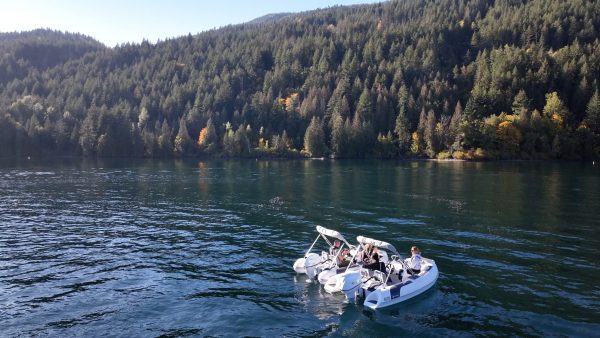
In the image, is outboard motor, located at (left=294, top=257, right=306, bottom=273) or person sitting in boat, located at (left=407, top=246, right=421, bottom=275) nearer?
person sitting in boat, located at (left=407, top=246, right=421, bottom=275)

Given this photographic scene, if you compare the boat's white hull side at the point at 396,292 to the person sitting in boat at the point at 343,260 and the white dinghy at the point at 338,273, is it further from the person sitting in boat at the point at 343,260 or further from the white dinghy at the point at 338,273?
the person sitting in boat at the point at 343,260

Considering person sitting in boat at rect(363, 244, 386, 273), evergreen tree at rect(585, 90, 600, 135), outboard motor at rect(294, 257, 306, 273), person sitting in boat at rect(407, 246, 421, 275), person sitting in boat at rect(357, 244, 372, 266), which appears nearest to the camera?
person sitting in boat at rect(363, 244, 386, 273)

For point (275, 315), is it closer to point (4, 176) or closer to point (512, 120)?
point (4, 176)

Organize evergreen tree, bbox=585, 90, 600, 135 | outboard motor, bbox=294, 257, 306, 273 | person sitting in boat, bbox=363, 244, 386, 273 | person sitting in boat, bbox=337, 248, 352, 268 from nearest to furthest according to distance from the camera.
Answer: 1. person sitting in boat, bbox=363, 244, 386, 273
2. person sitting in boat, bbox=337, 248, 352, 268
3. outboard motor, bbox=294, 257, 306, 273
4. evergreen tree, bbox=585, 90, 600, 135

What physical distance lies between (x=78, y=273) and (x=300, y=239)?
66.7 feet

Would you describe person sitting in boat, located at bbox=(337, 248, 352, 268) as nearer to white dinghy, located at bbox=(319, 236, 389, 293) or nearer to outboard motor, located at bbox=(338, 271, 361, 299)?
white dinghy, located at bbox=(319, 236, 389, 293)

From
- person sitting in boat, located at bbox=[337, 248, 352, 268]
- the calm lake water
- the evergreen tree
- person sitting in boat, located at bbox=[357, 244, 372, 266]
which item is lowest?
the calm lake water

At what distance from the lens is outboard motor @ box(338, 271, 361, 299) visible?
93.7ft

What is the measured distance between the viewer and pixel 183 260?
3788 cm

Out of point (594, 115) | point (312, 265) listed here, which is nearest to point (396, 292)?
point (312, 265)

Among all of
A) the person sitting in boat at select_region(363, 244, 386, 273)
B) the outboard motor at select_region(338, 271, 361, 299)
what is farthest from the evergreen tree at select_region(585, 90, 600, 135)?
the outboard motor at select_region(338, 271, 361, 299)

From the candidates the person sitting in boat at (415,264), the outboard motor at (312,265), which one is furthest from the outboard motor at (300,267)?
the person sitting in boat at (415,264)

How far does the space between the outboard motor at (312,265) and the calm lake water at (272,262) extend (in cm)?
110

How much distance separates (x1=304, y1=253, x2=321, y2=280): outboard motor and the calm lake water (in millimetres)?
1097
